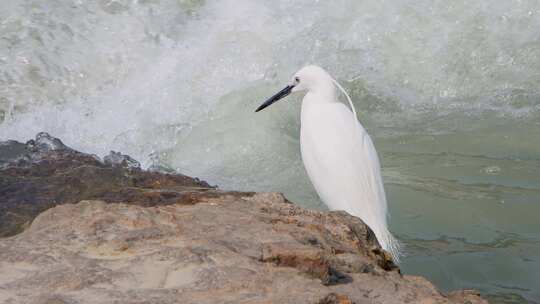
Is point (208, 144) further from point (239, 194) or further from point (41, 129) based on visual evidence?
point (239, 194)

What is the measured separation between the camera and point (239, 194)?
12.1 feet

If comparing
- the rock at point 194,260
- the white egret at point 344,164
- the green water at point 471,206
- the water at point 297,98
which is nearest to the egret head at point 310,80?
the white egret at point 344,164

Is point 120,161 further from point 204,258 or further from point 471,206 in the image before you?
point 204,258

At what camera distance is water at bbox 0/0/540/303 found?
17.1 ft

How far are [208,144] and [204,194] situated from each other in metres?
2.40

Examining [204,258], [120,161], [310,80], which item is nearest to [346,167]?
[310,80]

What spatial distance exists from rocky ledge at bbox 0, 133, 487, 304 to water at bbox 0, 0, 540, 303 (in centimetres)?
145

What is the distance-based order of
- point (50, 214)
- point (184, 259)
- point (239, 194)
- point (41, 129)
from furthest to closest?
1. point (41, 129)
2. point (239, 194)
3. point (50, 214)
4. point (184, 259)

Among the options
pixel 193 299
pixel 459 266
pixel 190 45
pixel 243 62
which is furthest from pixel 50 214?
pixel 190 45

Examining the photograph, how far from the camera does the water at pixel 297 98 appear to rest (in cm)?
523

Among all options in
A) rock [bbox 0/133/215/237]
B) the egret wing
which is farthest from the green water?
rock [bbox 0/133/215/237]

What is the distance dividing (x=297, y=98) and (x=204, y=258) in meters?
4.34

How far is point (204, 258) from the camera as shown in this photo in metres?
2.50

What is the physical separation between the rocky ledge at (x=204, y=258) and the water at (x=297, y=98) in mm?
1446
